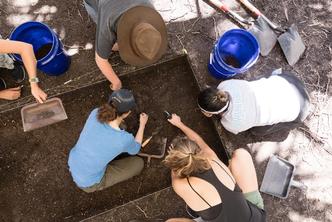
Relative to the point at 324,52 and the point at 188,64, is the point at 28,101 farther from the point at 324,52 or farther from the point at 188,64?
the point at 324,52

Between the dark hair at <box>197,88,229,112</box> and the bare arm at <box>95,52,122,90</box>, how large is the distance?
700 millimetres

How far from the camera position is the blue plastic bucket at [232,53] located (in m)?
3.04

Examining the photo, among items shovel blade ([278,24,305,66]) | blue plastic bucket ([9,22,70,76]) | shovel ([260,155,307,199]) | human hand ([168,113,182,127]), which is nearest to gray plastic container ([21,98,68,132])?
blue plastic bucket ([9,22,70,76])

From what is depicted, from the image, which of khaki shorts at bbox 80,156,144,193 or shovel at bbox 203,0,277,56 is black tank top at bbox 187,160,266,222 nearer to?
khaki shorts at bbox 80,156,144,193

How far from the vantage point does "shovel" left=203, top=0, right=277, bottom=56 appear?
131 inches

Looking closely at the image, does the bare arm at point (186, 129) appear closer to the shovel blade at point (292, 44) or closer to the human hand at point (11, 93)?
the shovel blade at point (292, 44)

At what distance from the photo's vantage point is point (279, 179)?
3.21 m

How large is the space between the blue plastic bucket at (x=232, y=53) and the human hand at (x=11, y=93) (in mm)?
1543

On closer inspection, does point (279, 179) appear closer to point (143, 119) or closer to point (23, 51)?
point (143, 119)

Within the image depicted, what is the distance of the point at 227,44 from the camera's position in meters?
3.21

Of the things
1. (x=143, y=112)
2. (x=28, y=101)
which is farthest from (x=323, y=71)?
(x=28, y=101)

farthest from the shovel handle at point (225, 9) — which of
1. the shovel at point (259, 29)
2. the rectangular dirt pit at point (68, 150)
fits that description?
the rectangular dirt pit at point (68, 150)

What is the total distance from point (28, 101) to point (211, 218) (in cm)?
171

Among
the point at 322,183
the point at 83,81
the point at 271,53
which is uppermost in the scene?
the point at 83,81
